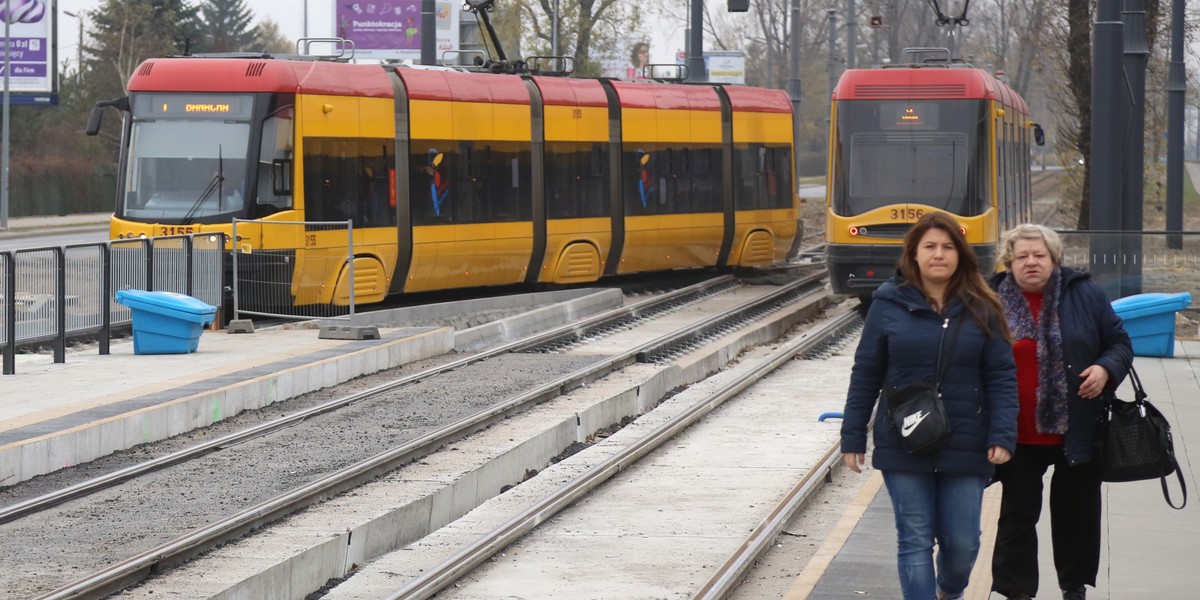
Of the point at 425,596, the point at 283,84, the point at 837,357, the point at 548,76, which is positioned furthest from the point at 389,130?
the point at 425,596

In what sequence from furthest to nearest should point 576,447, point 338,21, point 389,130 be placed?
point 338,21 → point 389,130 → point 576,447

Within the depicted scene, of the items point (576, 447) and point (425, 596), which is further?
point (576, 447)

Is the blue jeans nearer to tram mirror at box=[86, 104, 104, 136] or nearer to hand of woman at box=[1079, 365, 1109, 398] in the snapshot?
hand of woman at box=[1079, 365, 1109, 398]

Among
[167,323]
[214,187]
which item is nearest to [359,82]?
[214,187]

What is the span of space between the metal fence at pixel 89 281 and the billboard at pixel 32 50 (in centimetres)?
3318

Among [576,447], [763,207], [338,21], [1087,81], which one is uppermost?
[338,21]

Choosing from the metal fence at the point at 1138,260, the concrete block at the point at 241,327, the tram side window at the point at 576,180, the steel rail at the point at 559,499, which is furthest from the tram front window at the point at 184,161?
the metal fence at the point at 1138,260

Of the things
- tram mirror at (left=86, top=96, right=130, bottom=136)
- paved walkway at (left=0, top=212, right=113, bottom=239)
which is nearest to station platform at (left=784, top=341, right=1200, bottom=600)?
tram mirror at (left=86, top=96, right=130, bottom=136)

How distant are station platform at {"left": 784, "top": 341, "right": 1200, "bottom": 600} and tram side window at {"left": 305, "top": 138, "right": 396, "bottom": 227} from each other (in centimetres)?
1094

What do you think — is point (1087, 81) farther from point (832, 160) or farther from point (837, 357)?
point (837, 357)

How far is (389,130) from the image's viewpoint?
22.0 m

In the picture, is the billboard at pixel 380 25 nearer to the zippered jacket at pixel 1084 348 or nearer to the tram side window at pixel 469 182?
the tram side window at pixel 469 182

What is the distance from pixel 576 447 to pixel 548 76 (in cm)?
1281

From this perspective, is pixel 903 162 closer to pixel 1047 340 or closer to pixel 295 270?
pixel 295 270
